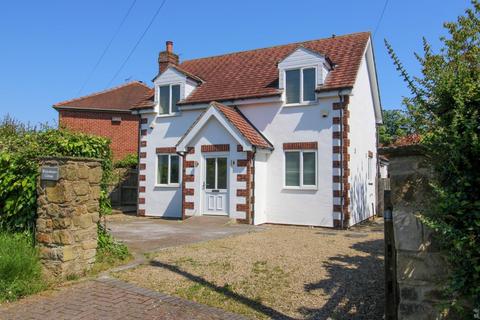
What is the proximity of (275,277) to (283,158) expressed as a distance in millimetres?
8788

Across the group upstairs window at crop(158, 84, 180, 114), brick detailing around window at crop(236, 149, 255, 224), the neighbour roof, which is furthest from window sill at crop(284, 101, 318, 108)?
upstairs window at crop(158, 84, 180, 114)

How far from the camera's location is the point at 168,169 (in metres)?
17.4

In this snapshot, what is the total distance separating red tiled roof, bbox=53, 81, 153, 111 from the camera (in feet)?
97.3

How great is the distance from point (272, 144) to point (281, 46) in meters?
5.91

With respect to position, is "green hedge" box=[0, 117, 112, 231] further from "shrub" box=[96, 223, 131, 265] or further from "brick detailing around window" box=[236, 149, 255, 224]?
"brick detailing around window" box=[236, 149, 255, 224]

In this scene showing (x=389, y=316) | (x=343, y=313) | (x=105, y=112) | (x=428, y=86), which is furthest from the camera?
(x=105, y=112)

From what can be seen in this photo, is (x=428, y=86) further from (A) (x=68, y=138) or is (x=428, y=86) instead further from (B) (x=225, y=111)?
(B) (x=225, y=111)

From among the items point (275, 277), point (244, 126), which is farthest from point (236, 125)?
point (275, 277)

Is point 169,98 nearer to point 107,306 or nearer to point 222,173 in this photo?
point 222,173

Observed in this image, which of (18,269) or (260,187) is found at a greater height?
(260,187)

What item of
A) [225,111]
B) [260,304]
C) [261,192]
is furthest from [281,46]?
[260,304]

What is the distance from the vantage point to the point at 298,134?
14820 millimetres

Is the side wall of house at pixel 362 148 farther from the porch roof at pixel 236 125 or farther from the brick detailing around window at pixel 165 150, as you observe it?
the brick detailing around window at pixel 165 150

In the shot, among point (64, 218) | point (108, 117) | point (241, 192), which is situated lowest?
point (64, 218)
